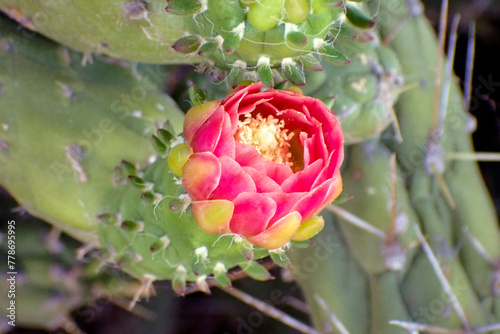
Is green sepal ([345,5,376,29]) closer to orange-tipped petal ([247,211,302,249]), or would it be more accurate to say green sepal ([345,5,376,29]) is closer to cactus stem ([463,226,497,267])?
orange-tipped petal ([247,211,302,249])

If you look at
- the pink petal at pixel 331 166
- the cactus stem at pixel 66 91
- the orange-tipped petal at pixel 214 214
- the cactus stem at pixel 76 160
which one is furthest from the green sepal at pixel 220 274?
the cactus stem at pixel 66 91

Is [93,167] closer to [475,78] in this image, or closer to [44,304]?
[44,304]

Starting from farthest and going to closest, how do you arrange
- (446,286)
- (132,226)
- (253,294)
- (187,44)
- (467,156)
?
(253,294)
(467,156)
(446,286)
(132,226)
(187,44)

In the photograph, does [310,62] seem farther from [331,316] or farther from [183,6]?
[331,316]

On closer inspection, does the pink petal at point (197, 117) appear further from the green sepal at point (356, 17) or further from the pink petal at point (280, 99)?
the green sepal at point (356, 17)

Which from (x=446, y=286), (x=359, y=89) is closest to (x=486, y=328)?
(x=446, y=286)

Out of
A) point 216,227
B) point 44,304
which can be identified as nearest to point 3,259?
point 44,304

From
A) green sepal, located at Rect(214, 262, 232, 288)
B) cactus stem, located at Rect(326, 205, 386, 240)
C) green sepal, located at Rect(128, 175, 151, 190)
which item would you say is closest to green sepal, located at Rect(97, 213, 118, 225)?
green sepal, located at Rect(128, 175, 151, 190)
